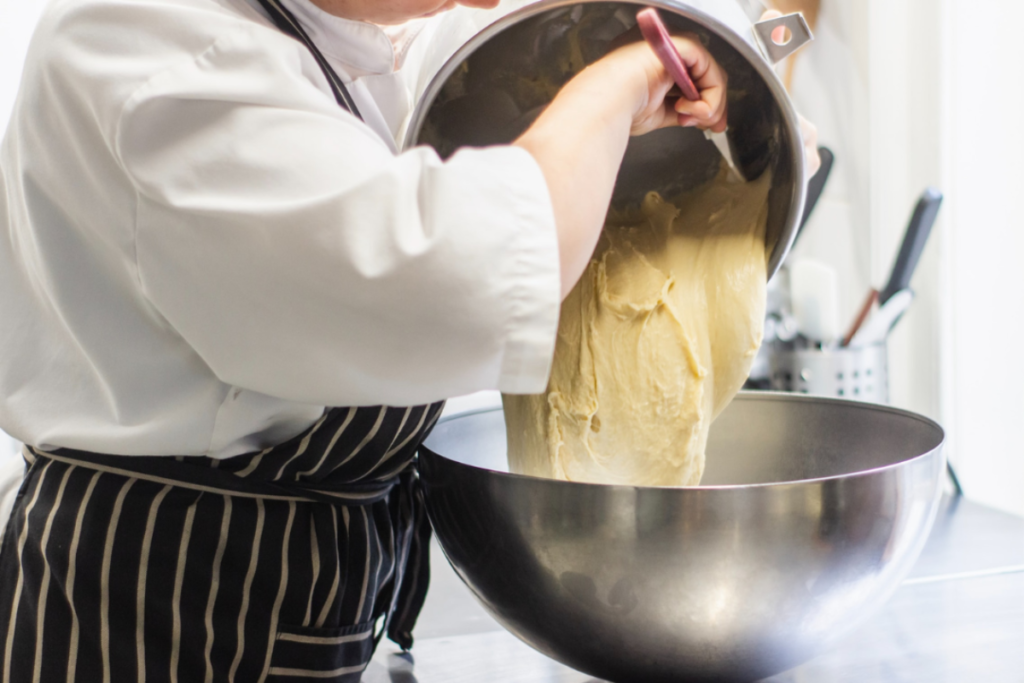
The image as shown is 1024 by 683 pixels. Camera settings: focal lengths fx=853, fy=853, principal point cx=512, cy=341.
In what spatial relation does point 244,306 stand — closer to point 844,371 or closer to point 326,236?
point 326,236

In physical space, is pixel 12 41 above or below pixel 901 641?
above

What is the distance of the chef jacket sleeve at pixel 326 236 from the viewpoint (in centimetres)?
41

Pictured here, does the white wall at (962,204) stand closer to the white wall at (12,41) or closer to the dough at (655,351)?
the dough at (655,351)

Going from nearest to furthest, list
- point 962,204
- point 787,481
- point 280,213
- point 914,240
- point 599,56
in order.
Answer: point 280,213 → point 599,56 → point 787,481 → point 914,240 → point 962,204

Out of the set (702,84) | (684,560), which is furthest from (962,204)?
(684,560)

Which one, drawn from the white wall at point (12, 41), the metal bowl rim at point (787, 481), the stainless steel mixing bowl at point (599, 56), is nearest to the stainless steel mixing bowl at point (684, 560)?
the metal bowl rim at point (787, 481)

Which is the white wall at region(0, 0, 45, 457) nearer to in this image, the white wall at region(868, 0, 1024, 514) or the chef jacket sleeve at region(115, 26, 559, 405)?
the chef jacket sleeve at region(115, 26, 559, 405)

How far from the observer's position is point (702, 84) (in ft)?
1.87

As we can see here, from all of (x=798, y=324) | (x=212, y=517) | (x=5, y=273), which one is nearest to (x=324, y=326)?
(x=212, y=517)

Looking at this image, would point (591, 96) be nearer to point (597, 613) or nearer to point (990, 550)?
point (597, 613)

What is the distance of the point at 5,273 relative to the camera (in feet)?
1.94

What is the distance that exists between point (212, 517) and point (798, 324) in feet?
3.74

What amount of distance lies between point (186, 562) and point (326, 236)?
0.27 meters

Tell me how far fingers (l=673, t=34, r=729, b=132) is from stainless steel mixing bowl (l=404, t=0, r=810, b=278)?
0.05 ft
